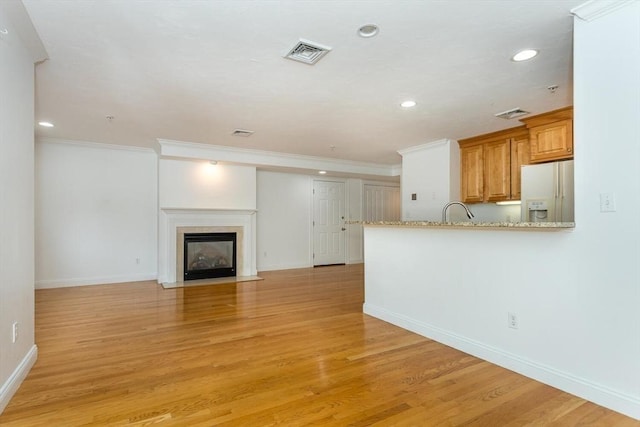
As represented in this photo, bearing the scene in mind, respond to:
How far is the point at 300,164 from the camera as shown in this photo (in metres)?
6.71

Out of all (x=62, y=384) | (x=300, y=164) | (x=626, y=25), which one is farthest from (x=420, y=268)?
(x=300, y=164)

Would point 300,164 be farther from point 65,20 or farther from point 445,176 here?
point 65,20

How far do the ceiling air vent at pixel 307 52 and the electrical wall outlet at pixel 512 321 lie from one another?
245 cm

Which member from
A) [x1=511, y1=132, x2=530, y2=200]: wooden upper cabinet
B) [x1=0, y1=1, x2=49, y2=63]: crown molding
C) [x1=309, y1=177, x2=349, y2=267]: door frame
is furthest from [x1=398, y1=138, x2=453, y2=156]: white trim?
[x1=0, y1=1, x2=49, y2=63]: crown molding

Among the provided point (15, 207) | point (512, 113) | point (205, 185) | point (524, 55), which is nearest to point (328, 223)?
point (205, 185)

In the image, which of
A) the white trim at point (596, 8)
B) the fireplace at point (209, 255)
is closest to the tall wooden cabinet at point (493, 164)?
the white trim at point (596, 8)

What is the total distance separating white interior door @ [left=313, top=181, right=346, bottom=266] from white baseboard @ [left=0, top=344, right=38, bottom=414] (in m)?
5.84

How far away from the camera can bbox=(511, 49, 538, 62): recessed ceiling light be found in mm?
2580

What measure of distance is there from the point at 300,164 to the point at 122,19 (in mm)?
4656

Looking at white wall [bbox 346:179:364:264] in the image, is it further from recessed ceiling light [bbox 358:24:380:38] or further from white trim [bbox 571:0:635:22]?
white trim [bbox 571:0:635:22]

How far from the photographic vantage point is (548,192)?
3.81m

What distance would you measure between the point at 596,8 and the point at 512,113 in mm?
2162

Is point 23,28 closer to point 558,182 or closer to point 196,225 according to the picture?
point 196,225

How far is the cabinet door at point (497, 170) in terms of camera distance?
4.80 meters
